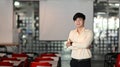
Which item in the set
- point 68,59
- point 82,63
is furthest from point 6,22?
point 82,63

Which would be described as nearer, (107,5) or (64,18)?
(64,18)

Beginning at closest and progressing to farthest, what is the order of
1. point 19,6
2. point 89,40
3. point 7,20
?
point 89,40 → point 7,20 → point 19,6

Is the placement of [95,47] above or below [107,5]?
below

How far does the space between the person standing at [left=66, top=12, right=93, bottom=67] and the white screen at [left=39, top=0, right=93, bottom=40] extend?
21.8 feet

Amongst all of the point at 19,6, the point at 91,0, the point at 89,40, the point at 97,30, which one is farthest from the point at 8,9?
the point at 89,40

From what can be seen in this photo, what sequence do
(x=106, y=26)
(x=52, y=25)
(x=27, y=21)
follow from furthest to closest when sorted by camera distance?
1. (x=106, y=26)
2. (x=27, y=21)
3. (x=52, y=25)

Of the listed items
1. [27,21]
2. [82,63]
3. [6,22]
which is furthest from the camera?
[27,21]

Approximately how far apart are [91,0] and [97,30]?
6.78 ft

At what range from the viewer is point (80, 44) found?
496 centimetres

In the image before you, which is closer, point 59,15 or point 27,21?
point 59,15

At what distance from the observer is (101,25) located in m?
13.4

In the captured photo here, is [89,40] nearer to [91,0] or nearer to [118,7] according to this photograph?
[91,0]

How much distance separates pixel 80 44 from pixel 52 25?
6.90m

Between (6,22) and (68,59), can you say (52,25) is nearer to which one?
(6,22)
